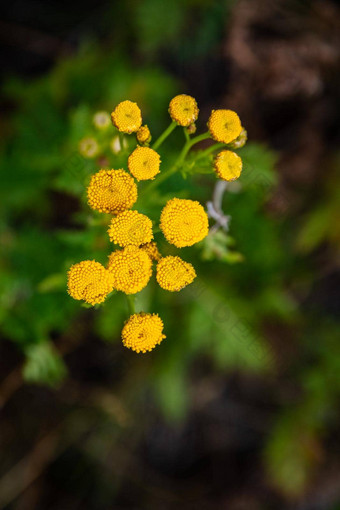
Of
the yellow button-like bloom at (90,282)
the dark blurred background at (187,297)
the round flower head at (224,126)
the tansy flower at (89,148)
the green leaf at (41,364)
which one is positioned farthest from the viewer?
the dark blurred background at (187,297)

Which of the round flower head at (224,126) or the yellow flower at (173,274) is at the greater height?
the round flower head at (224,126)

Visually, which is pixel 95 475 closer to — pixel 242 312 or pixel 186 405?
pixel 186 405

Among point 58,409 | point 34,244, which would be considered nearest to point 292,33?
point 34,244

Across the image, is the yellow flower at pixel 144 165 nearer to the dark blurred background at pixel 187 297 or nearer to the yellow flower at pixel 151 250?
the yellow flower at pixel 151 250

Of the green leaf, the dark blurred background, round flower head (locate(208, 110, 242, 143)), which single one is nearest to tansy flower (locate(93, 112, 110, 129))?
the dark blurred background

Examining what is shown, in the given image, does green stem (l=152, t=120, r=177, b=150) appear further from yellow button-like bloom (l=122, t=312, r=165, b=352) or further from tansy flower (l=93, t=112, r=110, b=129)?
yellow button-like bloom (l=122, t=312, r=165, b=352)

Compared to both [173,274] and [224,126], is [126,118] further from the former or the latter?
[173,274]

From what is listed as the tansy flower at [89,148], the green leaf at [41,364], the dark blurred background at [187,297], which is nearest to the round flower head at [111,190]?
the tansy flower at [89,148]
